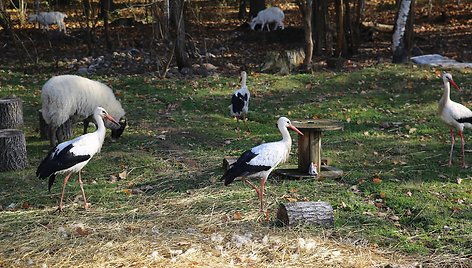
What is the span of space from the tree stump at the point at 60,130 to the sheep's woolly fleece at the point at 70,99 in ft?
0.66

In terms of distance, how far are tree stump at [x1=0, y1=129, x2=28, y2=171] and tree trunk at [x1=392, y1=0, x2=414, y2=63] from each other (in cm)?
1041

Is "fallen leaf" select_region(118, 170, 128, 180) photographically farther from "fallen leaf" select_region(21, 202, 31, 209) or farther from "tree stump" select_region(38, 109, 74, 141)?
"tree stump" select_region(38, 109, 74, 141)

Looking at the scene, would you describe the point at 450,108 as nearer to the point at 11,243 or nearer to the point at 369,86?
the point at 369,86

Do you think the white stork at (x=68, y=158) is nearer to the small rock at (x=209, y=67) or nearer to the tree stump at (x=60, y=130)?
the tree stump at (x=60, y=130)

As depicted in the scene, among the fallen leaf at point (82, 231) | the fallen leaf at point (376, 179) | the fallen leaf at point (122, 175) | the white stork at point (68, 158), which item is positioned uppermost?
the white stork at point (68, 158)

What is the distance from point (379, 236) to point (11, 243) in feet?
12.0

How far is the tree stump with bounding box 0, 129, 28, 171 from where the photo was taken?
939 cm

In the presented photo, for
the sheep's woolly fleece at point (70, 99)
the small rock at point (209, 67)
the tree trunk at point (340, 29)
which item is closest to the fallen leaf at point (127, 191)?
the sheep's woolly fleece at point (70, 99)

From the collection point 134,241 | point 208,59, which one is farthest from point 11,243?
point 208,59

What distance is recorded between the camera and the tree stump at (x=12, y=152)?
30.8 ft

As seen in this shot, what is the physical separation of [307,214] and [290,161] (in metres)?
2.88

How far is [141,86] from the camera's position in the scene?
15.2 meters

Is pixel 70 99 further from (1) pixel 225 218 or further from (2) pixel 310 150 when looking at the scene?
(1) pixel 225 218

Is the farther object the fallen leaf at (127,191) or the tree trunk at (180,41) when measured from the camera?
the tree trunk at (180,41)
